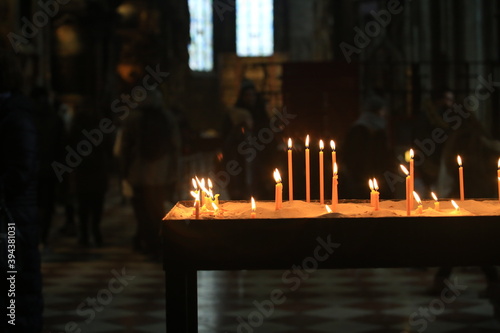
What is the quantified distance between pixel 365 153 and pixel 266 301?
75.7 inches

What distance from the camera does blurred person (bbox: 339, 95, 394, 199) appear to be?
9133mm

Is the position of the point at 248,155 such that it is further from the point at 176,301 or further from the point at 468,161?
the point at 176,301

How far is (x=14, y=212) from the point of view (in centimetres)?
573

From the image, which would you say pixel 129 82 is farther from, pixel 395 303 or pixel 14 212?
pixel 14 212

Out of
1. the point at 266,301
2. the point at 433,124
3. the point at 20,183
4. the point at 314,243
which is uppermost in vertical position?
the point at 433,124

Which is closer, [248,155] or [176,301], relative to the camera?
[176,301]

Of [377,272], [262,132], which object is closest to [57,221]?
[262,132]

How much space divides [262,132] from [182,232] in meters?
6.25

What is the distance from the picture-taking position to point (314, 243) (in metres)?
4.21

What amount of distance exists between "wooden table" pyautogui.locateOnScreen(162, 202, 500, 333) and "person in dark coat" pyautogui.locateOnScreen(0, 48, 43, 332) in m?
1.73

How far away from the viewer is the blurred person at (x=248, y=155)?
34.5ft

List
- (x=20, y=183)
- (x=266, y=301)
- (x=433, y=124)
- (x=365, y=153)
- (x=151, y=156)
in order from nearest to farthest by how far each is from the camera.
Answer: (x=20, y=183) → (x=266, y=301) → (x=365, y=153) → (x=433, y=124) → (x=151, y=156)

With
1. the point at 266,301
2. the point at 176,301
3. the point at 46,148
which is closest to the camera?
the point at 176,301

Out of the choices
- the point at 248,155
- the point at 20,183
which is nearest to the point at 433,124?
the point at 248,155
